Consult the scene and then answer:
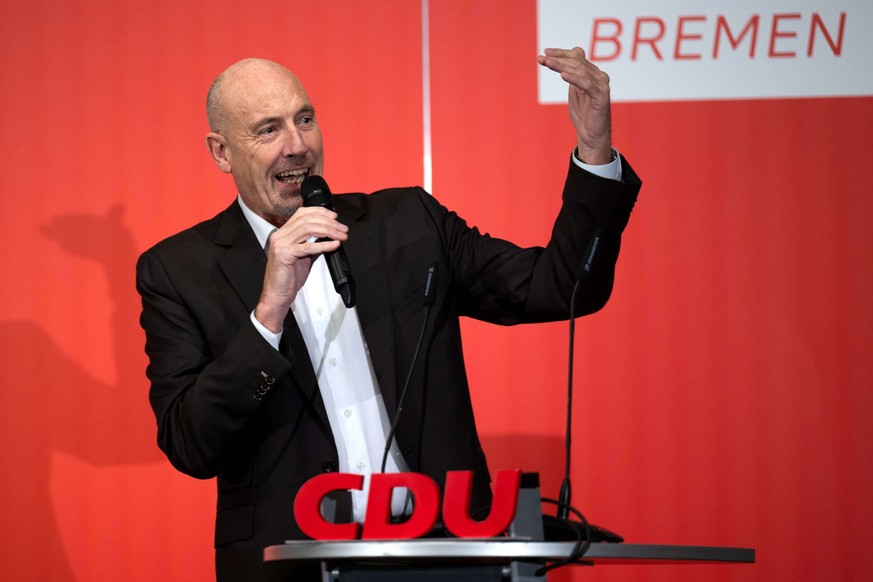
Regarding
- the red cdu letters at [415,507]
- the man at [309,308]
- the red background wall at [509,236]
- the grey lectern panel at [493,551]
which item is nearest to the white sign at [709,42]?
the red background wall at [509,236]

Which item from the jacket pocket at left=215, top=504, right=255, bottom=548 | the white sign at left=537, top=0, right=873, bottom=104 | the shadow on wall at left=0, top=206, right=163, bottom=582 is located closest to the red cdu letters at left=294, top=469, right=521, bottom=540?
the jacket pocket at left=215, top=504, right=255, bottom=548

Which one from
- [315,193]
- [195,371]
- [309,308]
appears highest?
[315,193]

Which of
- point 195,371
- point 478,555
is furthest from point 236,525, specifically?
point 478,555

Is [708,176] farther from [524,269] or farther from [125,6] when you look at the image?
[125,6]

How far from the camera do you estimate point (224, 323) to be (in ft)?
6.94

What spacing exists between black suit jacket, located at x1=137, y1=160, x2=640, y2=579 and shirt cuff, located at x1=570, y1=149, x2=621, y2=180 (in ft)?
0.05

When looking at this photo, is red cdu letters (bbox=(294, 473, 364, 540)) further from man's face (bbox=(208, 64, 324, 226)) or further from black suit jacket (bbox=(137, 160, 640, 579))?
man's face (bbox=(208, 64, 324, 226))

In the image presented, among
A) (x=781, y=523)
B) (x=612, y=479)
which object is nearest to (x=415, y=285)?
(x=612, y=479)

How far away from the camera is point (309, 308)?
2209mm

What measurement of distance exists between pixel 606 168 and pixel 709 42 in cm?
145

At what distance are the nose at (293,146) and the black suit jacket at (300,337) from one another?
0.19m

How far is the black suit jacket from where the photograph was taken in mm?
1916

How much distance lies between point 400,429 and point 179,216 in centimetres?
142

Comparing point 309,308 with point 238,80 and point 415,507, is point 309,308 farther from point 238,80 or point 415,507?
point 415,507
